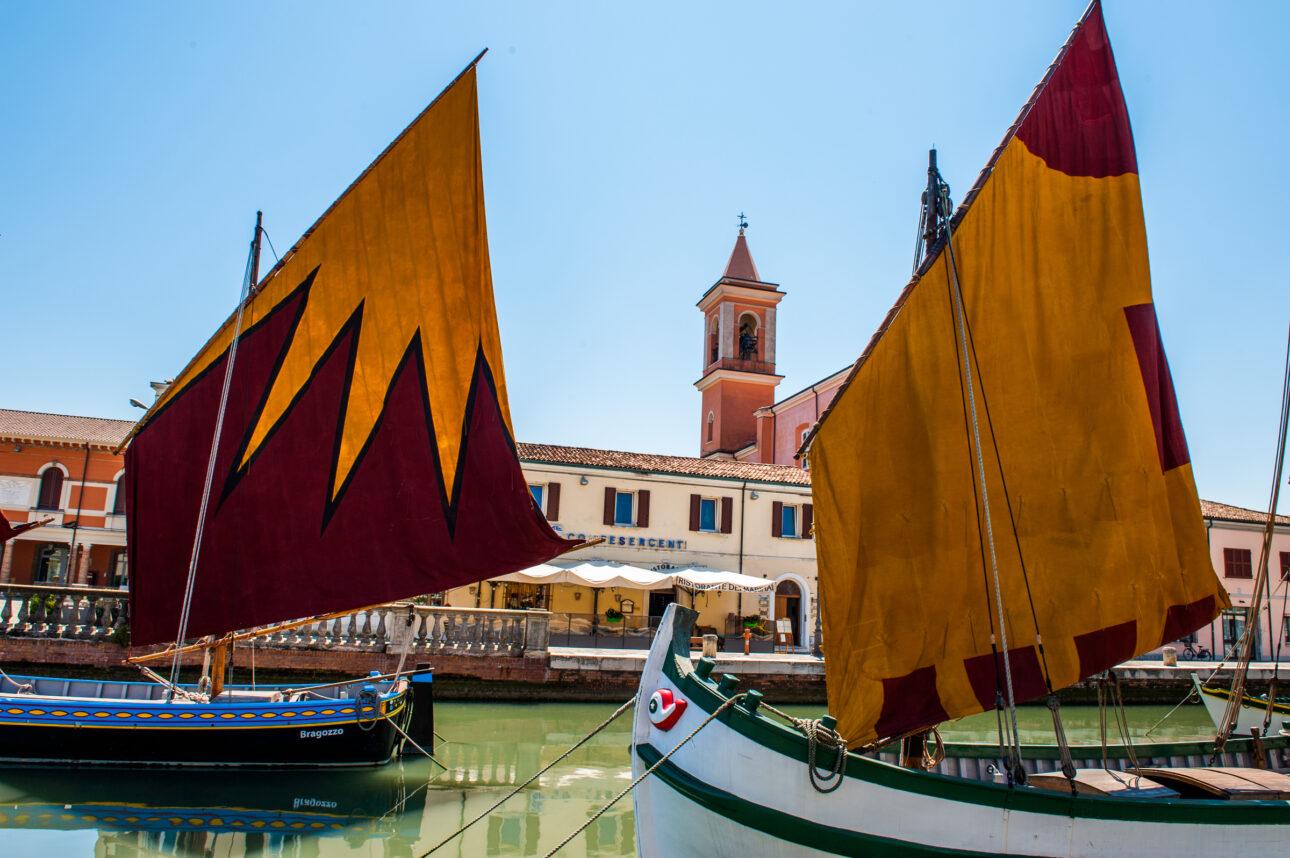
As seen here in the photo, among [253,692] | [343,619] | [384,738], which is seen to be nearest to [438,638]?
[343,619]

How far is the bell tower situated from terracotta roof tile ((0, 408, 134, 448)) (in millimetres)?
24551

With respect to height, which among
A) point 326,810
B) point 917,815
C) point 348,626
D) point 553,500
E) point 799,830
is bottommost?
point 326,810

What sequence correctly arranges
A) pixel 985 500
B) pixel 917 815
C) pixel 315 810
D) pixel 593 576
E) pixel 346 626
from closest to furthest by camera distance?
pixel 917 815, pixel 985 500, pixel 315 810, pixel 346 626, pixel 593 576

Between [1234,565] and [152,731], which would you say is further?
[1234,565]

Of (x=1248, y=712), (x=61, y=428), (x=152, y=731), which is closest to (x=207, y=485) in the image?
(x=152, y=731)

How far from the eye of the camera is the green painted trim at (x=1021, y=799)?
6.14m

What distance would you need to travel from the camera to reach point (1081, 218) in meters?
8.42

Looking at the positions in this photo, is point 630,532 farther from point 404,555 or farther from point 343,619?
point 404,555

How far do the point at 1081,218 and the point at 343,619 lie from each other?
14.0 metres

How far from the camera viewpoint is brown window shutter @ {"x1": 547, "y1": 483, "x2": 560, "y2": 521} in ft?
87.5

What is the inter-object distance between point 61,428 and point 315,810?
30805 mm

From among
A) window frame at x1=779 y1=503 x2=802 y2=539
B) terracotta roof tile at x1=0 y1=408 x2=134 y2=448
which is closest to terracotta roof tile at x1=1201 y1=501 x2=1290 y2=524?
window frame at x1=779 y1=503 x2=802 y2=539

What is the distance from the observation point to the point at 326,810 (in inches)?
396

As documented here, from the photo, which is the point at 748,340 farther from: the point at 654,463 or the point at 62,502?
the point at 62,502
